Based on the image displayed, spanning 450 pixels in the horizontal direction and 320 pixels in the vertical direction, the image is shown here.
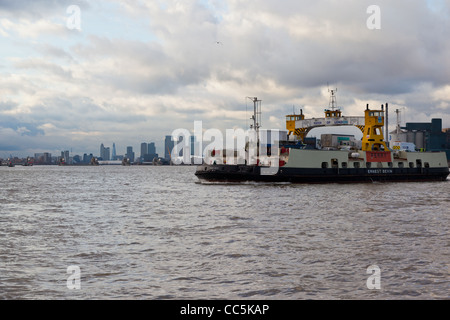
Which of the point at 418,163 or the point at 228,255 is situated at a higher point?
the point at 418,163

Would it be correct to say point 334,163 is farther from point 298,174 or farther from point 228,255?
point 228,255

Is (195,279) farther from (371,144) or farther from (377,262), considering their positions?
(371,144)

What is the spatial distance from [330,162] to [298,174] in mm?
5705

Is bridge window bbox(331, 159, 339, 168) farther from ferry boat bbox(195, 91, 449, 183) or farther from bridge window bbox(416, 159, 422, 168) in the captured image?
bridge window bbox(416, 159, 422, 168)

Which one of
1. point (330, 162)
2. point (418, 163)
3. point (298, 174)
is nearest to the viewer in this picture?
point (298, 174)

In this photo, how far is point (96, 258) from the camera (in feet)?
39.9

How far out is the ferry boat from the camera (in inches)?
1831

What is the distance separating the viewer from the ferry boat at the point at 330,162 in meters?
46.5

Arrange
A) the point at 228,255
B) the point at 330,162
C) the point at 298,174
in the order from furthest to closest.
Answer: the point at 330,162
the point at 298,174
the point at 228,255

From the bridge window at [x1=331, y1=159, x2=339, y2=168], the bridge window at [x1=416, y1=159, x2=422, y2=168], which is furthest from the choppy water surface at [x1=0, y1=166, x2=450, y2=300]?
the bridge window at [x1=416, y1=159, x2=422, y2=168]

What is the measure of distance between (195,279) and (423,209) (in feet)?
64.7

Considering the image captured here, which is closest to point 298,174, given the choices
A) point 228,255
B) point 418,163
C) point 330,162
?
point 330,162

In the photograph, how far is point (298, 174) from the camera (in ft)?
155
